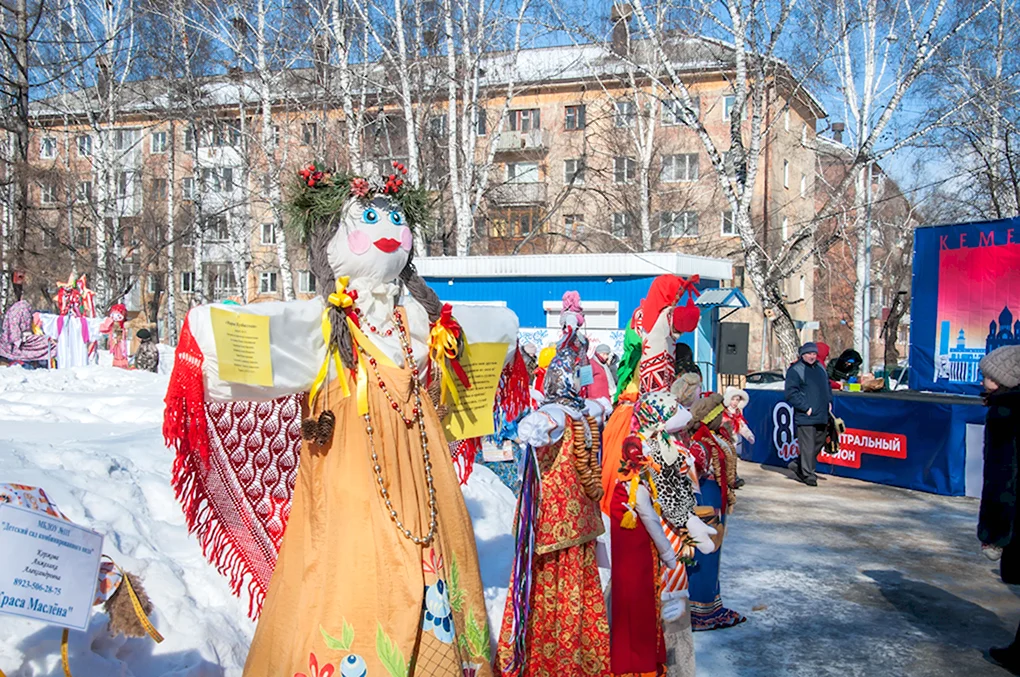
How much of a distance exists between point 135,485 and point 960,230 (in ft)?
36.7

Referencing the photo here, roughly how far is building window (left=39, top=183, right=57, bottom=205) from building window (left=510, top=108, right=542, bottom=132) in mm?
15667

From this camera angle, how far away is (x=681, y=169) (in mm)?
30469

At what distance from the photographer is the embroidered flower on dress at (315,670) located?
2.97 m

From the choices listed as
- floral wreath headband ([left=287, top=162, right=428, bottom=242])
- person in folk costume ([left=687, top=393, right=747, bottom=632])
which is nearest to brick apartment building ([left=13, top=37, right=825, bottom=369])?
person in folk costume ([left=687, top=393, right=747, bottom=632])

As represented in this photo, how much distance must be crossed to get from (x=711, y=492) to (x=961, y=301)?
28.8ft

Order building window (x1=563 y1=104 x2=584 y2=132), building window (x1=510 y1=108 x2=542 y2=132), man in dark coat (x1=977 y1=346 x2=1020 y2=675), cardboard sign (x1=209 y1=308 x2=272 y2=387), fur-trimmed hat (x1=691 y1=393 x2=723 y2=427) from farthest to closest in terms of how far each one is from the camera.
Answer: building window (x1=510 y1=108 x2=542 y2=132)
building window (x1=563 y1=104 x2=584 y2=132)
fur-trimmed hat (x1=691 y1=393 x2=723 y2=427)
man in dark coat (x1=977 y1=346 x2=1020 y2=675)
cardboard sign (x1=209 y1=308 x2=272 y2=387)

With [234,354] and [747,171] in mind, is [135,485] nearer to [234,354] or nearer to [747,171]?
[234,354]

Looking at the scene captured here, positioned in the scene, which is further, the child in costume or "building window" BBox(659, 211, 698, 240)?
"building window" BBox(659, 211, 698, 240)

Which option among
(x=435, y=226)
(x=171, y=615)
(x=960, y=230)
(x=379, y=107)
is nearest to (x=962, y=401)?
(x=960, y=230)

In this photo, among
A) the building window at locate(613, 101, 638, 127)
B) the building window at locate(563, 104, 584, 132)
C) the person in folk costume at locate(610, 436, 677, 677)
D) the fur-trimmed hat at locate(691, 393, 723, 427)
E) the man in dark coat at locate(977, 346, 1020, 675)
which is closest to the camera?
the person in folk costume at locate(610, 436, 677, 677)

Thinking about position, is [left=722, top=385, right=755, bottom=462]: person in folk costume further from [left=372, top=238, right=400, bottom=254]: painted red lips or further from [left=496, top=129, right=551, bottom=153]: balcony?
[left=496, top=129, right=551, bottom=153]: balcony

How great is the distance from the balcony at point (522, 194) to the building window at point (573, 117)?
2.24 meters

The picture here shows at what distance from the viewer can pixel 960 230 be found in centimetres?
1212

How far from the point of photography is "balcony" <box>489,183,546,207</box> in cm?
2609
